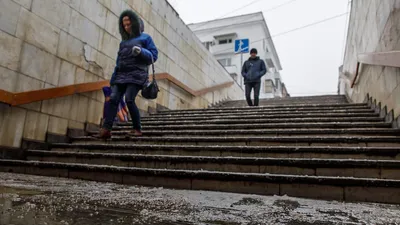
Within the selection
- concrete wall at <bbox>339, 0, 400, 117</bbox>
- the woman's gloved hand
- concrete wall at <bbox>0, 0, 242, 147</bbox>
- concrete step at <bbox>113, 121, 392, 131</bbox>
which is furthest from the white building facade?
the woman's gloved hand

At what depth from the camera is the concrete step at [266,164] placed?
252 centimetres

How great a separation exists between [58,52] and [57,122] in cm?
108

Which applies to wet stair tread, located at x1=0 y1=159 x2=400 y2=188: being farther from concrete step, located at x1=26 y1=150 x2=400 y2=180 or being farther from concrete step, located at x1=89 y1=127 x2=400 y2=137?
concrete step, located at x1=89 y1=127 x2=400 y2=137

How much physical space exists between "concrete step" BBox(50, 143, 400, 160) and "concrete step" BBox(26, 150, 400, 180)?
363 mm

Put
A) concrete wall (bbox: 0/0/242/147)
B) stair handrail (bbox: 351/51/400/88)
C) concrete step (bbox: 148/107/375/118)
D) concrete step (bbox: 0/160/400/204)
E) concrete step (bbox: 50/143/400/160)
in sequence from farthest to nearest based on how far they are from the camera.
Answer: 1. concrete step (bbox: 148/107/375/118)
2. concrete wall (bbox: 0/0/242/147)
3. stair handrail (bbox: 351/51/400/88)
4. concrete step (bbox: 50/143/400/160)
5. concrete step (bbox: 0/160/400/204)

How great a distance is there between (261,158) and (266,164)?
76 millimetres

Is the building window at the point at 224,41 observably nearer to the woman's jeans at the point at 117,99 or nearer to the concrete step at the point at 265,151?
the woman's jeans at the point at 117,99

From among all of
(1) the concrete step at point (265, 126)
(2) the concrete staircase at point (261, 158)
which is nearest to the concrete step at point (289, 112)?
(2) the concrete staircase at point (261, 158)

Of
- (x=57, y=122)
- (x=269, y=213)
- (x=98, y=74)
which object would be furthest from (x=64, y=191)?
(x=98, y=74)

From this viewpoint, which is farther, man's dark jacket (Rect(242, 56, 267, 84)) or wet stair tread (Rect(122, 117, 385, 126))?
man's dark jacket (Rect(242, 56, 267, 84))

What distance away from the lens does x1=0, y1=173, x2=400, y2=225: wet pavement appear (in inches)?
56.0

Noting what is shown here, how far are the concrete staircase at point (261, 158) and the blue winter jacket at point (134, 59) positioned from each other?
0.89 meters

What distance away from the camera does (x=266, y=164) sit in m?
2.81

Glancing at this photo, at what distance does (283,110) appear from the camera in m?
5.78
